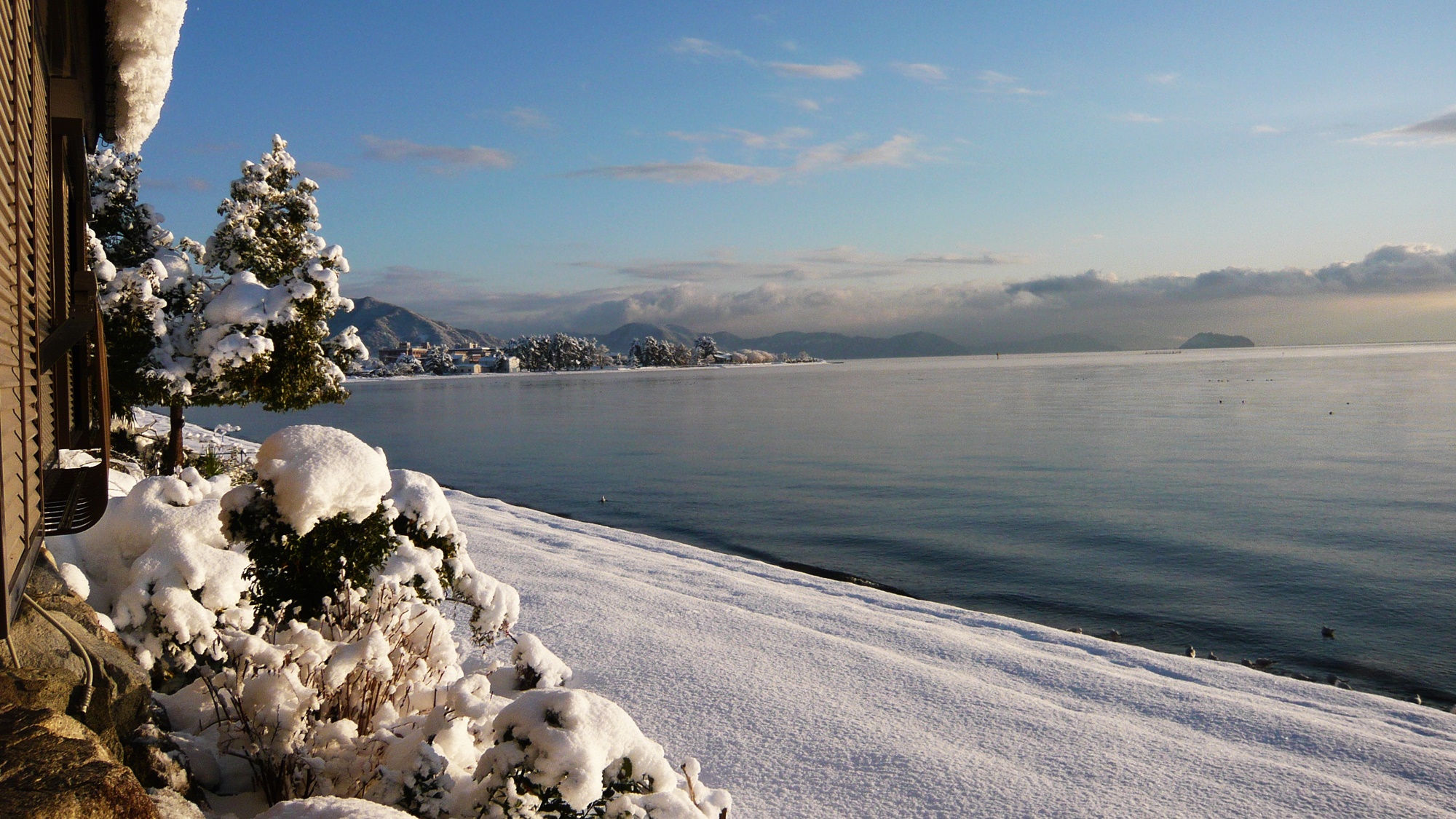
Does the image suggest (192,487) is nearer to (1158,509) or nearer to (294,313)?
(294,313)

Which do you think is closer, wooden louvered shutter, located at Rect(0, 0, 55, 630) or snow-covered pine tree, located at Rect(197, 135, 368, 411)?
wooden louvered shutter, located at Rect(0, 0, 55, 630)

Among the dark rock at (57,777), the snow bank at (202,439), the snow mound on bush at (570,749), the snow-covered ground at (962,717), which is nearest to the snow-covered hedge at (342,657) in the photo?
the snow mound on bush at (570,749)

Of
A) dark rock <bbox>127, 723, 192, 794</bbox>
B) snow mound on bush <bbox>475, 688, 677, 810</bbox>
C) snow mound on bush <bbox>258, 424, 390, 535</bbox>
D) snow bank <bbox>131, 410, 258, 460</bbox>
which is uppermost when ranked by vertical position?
snow mound on bush <bbox>258, 424, 390, 535</bbox>

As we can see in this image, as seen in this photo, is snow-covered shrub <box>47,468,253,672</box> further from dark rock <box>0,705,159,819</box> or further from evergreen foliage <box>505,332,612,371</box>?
evergreen foliage <box>505,332,612,371</box>

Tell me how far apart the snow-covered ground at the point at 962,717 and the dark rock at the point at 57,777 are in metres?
3.30

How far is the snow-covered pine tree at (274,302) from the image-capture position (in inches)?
581

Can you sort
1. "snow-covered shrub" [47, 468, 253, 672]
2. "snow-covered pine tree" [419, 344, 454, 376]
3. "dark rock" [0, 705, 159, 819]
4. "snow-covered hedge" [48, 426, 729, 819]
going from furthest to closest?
1. "snow-covered pine tree" [419, 344, 454, 376]
2. "snow-covered shrub" [47, 468, 253, 672]
3. "snow-covered hedge" [48, 426, 729, 819]
4. "dark rock" [0, 705, 159, 819]

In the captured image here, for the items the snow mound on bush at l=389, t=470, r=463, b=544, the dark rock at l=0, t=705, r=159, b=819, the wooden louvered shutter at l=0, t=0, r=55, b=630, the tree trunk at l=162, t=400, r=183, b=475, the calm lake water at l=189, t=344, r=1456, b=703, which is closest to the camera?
the dark rock at l=0, t=705, r=159, b=819

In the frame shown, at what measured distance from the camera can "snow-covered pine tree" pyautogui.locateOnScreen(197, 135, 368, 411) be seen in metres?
14.8

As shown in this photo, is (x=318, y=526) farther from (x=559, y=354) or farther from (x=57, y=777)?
(x=559, y=354)

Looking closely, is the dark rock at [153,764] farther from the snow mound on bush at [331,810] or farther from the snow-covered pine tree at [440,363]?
the snow-covered pine tree at [440,363]

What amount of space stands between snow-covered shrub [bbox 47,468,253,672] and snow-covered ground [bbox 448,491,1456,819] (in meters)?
2.75

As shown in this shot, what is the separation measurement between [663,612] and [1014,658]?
348 centimetres

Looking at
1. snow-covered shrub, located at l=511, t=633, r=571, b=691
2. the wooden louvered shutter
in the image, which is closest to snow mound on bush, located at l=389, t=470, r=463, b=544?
snow-covered shrub, located at l=511, t=633, r=571, b=691
